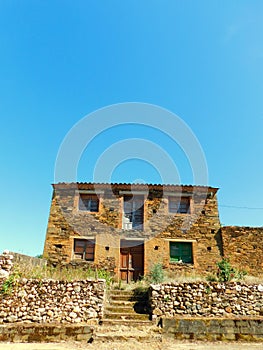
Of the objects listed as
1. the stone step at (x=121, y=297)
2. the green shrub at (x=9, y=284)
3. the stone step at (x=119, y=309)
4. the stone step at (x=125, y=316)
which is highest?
the green shrub at (x=9, y=284)

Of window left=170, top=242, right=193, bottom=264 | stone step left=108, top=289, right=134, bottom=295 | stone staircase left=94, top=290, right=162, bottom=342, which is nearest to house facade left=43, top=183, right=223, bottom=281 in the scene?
window left=170, top=242, right=193, bottom=264

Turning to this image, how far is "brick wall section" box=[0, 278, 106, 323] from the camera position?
8.73 metres

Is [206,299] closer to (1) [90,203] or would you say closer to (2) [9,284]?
(2) [9,284]

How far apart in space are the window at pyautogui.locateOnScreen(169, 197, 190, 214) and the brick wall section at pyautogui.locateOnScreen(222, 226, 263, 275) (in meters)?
2.36

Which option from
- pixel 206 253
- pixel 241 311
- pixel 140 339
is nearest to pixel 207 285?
pixel 241 311

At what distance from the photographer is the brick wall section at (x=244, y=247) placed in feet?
48.4

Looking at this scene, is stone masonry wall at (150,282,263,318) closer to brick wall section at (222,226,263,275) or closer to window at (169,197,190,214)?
brick wall section at (222,226,263,275)

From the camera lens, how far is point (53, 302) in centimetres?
893

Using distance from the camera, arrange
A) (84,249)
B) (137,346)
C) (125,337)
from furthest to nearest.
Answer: (84,249)
(125,337)
(137,346)

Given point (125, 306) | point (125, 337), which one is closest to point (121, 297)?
point (125, 306)

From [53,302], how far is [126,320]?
2438 millimetres

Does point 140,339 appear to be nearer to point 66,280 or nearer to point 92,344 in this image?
point 92,344

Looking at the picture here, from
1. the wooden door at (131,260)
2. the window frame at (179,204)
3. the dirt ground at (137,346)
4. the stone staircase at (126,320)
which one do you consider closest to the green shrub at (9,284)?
the dirt ground at (137,346)

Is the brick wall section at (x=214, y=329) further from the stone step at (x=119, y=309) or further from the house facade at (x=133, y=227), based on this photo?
the house facade at (x=133, y=227)
